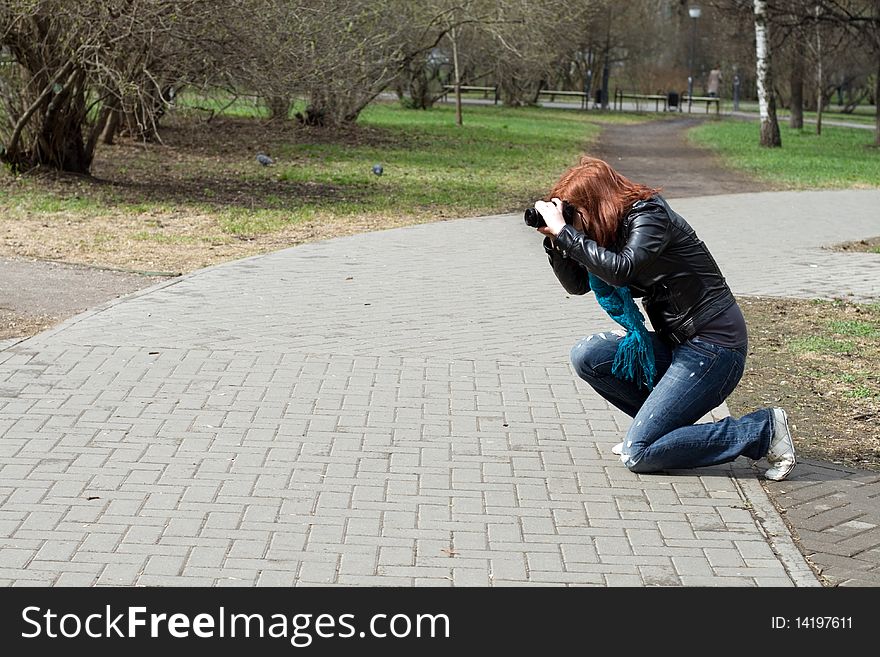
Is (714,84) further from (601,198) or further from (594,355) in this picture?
(601,198)

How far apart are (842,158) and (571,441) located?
76.5 ft

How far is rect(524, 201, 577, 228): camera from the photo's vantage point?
199 inches

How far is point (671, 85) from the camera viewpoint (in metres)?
65.8

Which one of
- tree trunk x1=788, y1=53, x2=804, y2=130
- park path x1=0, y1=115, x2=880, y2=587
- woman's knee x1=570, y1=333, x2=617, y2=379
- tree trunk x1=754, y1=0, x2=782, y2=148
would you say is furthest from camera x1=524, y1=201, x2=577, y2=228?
tree trunk x1=788, y1=53, x2=804, y2=130

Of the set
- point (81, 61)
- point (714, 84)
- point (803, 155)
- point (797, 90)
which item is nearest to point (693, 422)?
point (81, 61)

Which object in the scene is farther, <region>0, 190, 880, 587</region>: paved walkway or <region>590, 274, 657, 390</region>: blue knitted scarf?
<region>590, 274, 657, 390</region>: blue knitted scarf

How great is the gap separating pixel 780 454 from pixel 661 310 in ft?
2.56

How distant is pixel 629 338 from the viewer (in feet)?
17.8

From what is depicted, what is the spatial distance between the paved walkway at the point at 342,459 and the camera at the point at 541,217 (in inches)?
42.7

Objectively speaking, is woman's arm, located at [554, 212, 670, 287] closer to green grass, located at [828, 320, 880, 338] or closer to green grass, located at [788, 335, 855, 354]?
green grass, located at [788, 335, 855, 354]

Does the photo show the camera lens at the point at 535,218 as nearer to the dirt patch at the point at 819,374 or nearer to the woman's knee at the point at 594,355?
the woman's knee at the point at 594,355

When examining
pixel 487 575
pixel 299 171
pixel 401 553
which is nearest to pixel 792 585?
pixel 487 575

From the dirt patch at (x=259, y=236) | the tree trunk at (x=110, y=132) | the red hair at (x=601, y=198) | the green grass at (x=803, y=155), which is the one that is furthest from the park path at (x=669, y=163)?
the red hair at (x=601, y=198)
